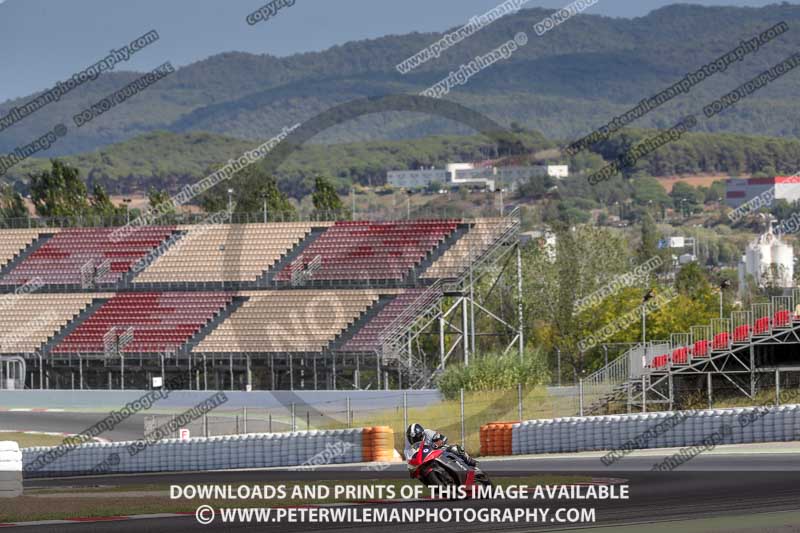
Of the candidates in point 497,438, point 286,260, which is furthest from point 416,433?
point 286,260

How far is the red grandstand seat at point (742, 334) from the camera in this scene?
43.5m

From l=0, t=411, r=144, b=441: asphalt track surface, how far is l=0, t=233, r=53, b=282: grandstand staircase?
12644 mm

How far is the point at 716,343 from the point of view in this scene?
43.9 metres

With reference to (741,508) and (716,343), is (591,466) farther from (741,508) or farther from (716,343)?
(716,343)

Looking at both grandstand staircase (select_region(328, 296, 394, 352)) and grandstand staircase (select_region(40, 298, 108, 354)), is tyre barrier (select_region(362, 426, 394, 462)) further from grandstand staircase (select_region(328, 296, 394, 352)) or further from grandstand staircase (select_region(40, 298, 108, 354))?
grandstand staircase (select_region(40, 298, 108, 354))

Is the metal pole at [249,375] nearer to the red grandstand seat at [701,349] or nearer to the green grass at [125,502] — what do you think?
the red grandstand seat at [701,349]

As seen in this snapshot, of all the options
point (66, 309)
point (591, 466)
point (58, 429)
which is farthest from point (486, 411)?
point (66, 309)

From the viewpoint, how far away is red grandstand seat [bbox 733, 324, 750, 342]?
43.5 m

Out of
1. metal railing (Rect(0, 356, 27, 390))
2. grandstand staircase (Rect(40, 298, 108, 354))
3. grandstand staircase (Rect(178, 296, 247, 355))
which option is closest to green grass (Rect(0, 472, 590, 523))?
grandstand staircase (Rect(178, 296, 247, 355))

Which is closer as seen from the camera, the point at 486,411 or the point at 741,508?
the point at 741,508

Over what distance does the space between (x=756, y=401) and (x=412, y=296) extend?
20.3 metres

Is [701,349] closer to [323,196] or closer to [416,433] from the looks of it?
[416,433]

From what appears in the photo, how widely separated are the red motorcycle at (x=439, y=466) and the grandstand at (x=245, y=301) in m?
32.9

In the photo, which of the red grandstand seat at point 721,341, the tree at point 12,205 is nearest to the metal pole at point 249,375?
the red grandstand seat at point 721,341
